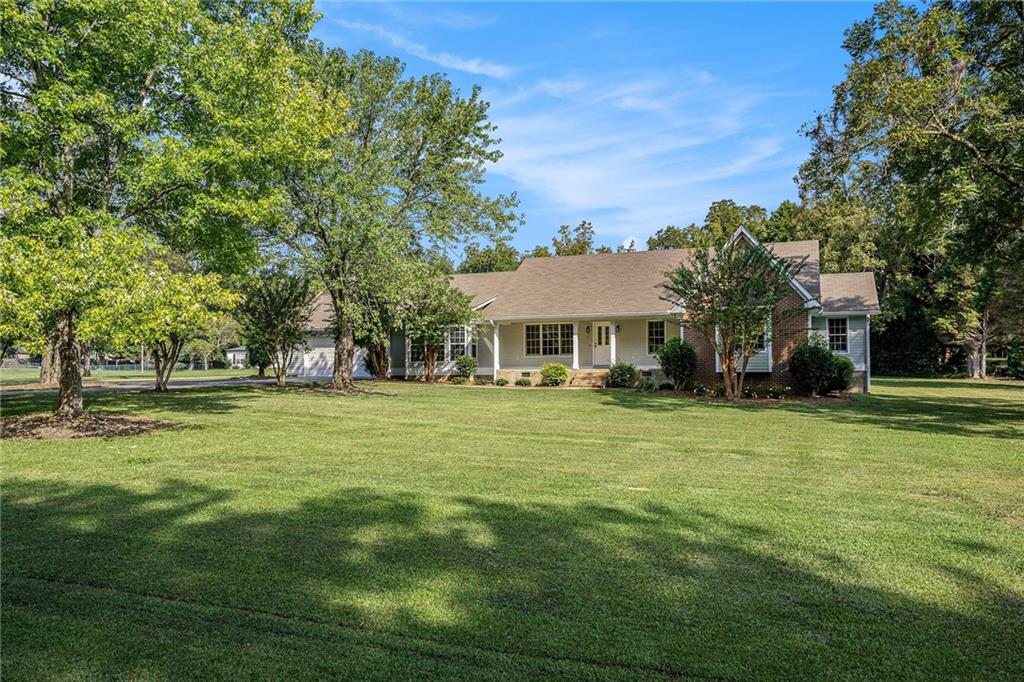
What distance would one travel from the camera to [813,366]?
20.7 m

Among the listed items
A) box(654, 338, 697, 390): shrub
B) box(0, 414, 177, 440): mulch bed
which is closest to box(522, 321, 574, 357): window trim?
box(654, 338, 697, 390): shrub

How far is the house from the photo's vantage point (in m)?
23.0

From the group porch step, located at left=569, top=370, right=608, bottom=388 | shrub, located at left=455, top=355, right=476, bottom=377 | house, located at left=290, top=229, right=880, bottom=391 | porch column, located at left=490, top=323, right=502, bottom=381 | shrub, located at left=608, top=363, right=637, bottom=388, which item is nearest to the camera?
house, located at left=290, top=229, right=880, bottom=391

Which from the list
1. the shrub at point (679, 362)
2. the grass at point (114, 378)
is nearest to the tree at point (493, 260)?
the grass at point (114, 378)

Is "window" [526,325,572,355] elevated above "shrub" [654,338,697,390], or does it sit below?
above

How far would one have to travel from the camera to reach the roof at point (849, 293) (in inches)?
990

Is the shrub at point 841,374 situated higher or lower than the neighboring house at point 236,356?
lower

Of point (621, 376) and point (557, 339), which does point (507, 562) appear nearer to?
point (621, 376)

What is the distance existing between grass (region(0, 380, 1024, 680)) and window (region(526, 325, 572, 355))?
1779 cm

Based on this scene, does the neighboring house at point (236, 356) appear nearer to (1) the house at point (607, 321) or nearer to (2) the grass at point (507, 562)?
(1) the house at point (607, 321)

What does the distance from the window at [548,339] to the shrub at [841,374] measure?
1063cm

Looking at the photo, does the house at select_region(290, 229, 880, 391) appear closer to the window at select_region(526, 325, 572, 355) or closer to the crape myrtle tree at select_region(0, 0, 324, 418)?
the window at select_region(526, 325, 572, 355)

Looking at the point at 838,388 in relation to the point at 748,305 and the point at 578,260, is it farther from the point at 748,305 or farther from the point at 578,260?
the point at 578,260

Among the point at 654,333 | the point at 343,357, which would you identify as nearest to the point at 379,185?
the point at 343,357
